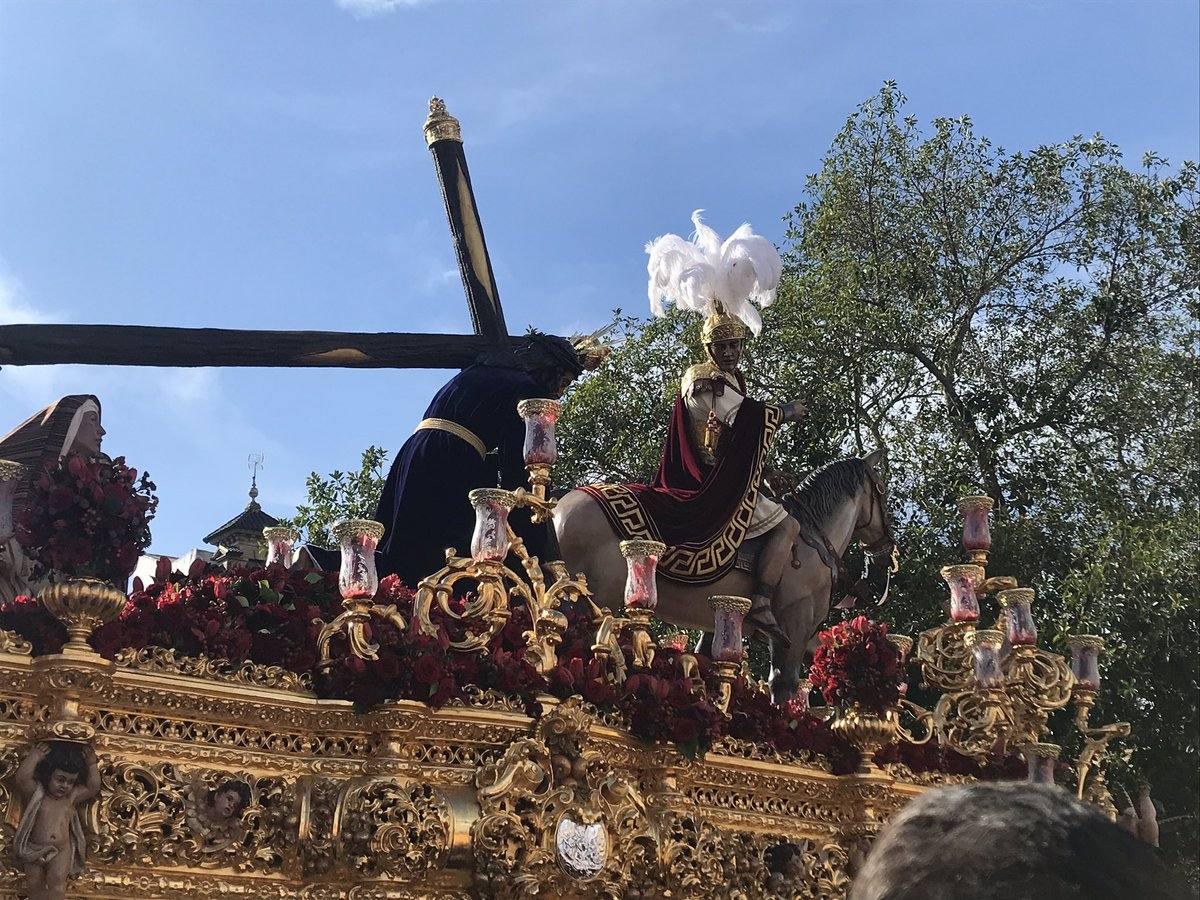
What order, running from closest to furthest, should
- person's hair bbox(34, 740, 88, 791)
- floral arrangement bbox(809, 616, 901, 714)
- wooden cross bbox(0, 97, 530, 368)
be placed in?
person's hair bbox(34, 740, 88, 791) → wooden cross bbox(0, 97, 530, 368) → floral arrangement bbox(809, 616, 901, 714)

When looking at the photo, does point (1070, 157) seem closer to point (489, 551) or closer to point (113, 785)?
point (489, 551)

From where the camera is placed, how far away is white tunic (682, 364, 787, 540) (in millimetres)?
10570

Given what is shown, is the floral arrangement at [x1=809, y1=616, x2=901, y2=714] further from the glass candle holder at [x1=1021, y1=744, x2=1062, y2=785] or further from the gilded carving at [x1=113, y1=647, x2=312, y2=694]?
the gilded carving at [x1=113, y1=647, x2=312, y2=694]

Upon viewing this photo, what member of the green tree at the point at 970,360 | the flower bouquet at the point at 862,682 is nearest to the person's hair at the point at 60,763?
the flower bouquet at the point at 862,682

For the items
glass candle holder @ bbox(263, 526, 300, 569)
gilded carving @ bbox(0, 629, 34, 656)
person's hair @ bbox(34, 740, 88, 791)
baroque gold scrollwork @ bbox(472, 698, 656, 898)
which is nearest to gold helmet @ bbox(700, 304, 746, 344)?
glass candle holder @ bbox(263, 526, 300, 569)

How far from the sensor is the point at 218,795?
22.2ft

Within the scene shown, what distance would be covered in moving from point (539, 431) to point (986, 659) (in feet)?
12.9

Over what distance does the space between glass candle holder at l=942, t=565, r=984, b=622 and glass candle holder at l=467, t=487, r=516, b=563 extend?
3.78m

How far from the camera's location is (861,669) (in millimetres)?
9383

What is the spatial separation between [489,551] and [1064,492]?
43.5 ft

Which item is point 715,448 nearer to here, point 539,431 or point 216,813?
point 539,431

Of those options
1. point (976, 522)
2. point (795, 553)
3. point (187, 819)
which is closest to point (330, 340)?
point (187, 819)

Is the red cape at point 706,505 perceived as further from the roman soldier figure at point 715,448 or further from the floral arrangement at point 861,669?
the floral arrangement at point 861,669

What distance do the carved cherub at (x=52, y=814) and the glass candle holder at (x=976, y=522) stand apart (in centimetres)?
Result: 603
